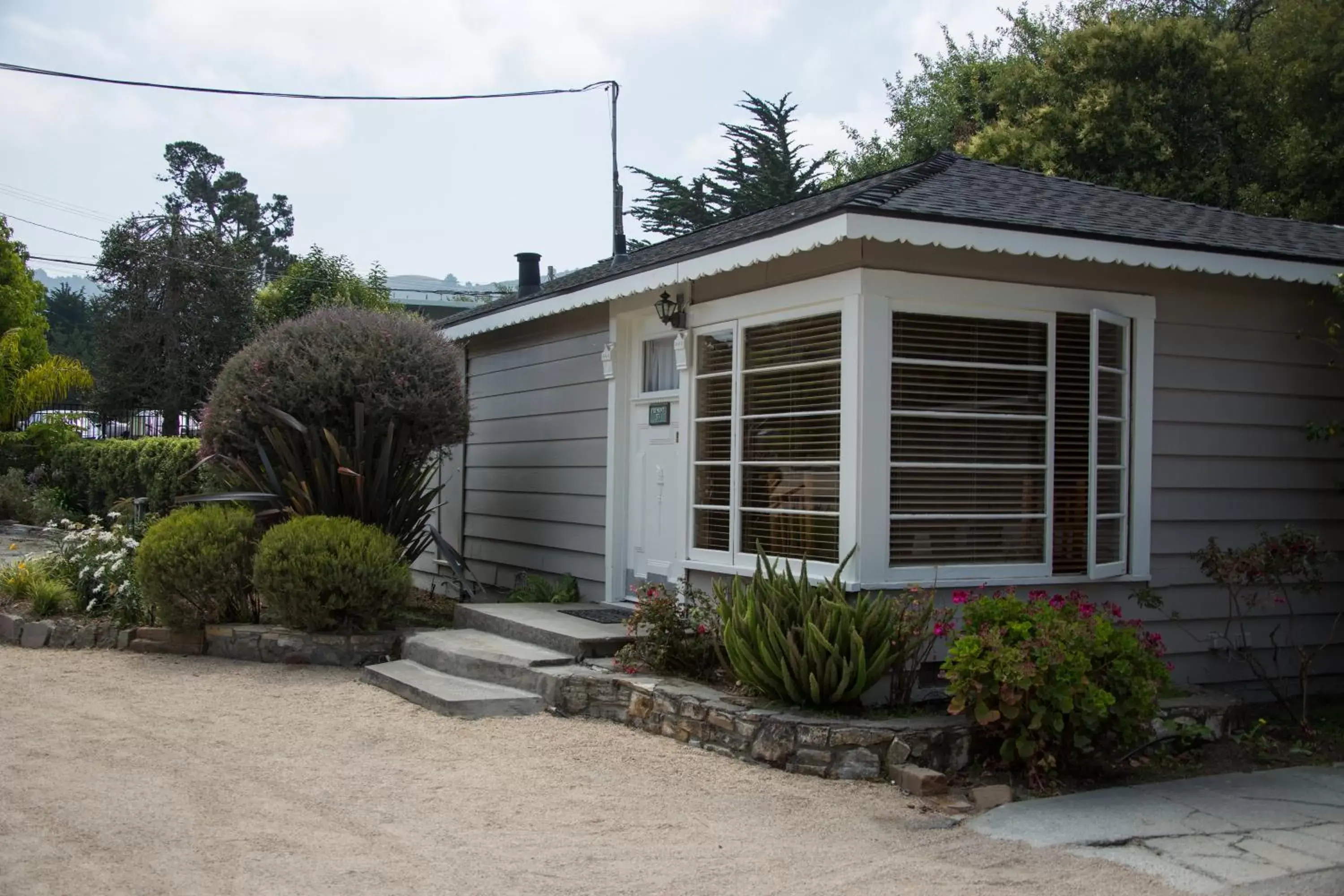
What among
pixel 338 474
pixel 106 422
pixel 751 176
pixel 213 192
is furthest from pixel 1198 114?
pixel 213 192

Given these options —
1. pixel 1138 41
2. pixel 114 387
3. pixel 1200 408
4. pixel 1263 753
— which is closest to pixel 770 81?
pixel 1138 41

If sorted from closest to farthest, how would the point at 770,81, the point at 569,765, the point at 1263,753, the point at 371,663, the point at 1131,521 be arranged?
1. the point at 569,765
2. the point at 1263,753
3. the point at 1131,521
4. the point at 371,663
5. the point at 770,81

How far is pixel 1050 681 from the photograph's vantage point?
5.38 m

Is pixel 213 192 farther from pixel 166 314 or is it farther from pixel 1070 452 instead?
pixel 1070 452

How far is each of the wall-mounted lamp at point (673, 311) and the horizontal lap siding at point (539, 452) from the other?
1308 mm

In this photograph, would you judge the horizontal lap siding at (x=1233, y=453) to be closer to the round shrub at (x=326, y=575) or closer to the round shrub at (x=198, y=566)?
the round shrub at (x=326, y=575)

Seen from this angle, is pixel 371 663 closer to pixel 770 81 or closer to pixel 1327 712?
pixel 1327 712

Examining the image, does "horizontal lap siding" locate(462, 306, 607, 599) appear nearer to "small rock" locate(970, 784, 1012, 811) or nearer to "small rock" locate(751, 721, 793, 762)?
"small rock" locate(751, 721, 793, 762)

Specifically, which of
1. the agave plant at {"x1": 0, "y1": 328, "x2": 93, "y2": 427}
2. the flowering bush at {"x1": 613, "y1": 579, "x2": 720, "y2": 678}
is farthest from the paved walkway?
the agave plant at {"x1": 0, "y1": 328, "x2": 93, "y2": 427}

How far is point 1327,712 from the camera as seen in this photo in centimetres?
747

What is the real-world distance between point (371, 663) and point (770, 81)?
72.5ft

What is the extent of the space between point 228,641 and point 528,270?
250 inches

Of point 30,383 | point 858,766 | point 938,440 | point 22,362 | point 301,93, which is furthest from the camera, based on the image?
point 22,362

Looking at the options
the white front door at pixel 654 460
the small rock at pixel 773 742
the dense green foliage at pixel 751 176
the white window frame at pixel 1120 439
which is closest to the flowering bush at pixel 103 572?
the white front door at pixel 654 460
